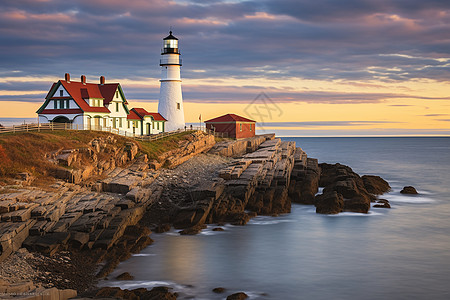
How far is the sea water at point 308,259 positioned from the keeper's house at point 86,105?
22.1m

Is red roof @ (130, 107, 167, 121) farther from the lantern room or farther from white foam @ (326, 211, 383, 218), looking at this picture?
white foam @ (326, 211, 383, 218)

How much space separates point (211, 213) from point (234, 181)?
4.99 meters

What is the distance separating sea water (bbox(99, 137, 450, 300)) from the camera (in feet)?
49.5

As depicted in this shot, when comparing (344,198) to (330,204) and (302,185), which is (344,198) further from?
(302,185)

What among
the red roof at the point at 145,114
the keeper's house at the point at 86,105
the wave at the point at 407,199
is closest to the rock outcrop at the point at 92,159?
the keeper's house at the point at 86,105

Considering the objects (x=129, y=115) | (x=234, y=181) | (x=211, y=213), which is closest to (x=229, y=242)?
(x=211, y=213)

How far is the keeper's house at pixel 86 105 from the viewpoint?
1599 inches

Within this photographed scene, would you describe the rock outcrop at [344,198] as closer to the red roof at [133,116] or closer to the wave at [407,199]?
the wave at [407,199]

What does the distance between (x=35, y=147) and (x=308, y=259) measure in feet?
58.8

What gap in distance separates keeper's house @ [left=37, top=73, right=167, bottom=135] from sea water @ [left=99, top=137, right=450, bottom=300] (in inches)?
869

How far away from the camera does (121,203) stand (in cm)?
2141

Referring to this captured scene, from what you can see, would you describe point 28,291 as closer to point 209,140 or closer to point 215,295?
point 215,295

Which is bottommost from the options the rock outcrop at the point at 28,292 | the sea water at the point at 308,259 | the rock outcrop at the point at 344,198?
the sea water at the point at 308,259

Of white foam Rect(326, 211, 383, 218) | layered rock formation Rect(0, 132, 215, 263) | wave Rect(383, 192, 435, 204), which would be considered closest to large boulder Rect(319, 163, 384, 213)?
white foam Rect(326, 211, 383, 218)
